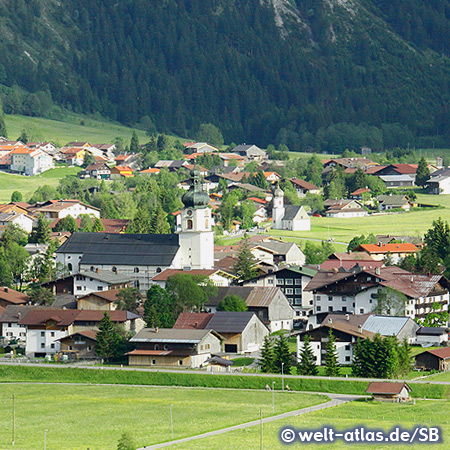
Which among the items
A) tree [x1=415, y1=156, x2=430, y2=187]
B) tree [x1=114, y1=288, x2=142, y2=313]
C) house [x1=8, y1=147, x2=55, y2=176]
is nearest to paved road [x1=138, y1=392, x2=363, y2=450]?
tree [x1=114, y1=288, x2=142, y2=313]

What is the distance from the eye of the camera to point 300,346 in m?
75.1

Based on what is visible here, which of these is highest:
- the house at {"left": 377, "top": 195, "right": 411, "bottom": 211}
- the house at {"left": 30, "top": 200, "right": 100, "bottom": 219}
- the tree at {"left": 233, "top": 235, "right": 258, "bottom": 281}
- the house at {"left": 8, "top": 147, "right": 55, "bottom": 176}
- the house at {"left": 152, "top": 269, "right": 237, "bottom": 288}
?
the house at {"left": 8, "top": 147, "right": 55, "bottom": 176}

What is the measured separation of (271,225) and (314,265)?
1403 inches

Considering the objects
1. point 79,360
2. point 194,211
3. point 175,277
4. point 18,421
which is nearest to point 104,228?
point 194,211

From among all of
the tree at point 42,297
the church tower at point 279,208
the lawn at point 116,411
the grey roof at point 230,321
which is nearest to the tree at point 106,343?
the grey roof at point 230,321

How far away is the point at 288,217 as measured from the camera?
133375 millimetres

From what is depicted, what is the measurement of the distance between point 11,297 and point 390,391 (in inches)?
1460

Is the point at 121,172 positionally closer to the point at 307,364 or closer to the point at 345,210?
the point at 345,210

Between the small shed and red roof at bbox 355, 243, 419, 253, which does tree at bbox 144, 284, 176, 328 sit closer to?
the small shed

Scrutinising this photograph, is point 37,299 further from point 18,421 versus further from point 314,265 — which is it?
point 18,421

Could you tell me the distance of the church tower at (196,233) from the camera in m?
97.4

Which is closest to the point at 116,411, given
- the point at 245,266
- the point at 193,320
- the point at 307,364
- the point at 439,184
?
the point at 307,364

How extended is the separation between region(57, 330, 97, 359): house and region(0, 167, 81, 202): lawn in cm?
8039

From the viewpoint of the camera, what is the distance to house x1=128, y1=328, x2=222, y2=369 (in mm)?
75812
